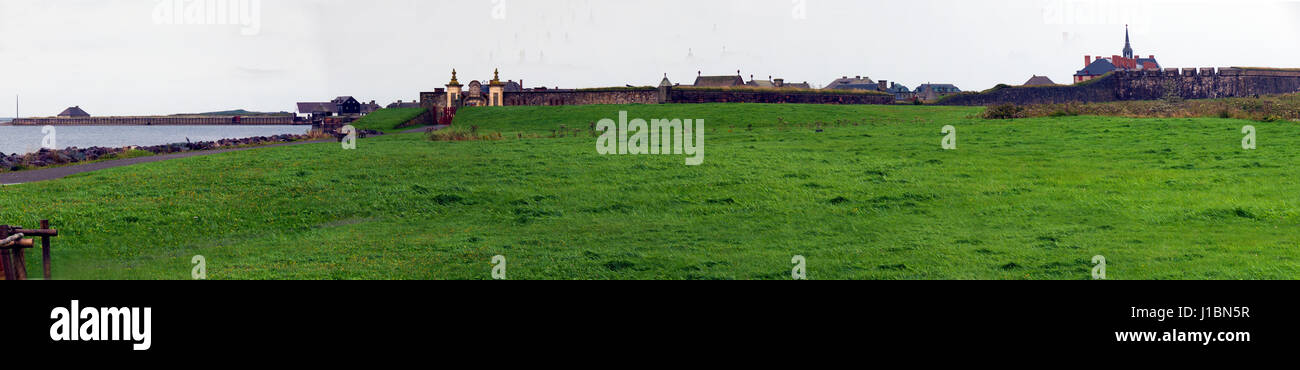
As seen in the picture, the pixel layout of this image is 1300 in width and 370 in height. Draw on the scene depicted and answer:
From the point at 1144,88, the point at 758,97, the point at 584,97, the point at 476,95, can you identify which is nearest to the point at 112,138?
the point at 476,95

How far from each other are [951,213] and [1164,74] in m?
74.6

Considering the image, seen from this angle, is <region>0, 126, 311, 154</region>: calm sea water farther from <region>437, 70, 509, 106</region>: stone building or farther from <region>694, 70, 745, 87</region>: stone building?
<region>694, 70, 745, 87</region>: stone building

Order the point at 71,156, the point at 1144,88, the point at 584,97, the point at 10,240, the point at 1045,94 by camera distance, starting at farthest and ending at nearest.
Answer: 1. the point at 1144,88
2. the point at 1045,94
3. the point at 584,97
4. the point at 71,156
5. the point at 10,240

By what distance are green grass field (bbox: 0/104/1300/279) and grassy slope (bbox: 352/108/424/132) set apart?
116ft

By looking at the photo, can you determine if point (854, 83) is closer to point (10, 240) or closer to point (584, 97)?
point (584, 97)

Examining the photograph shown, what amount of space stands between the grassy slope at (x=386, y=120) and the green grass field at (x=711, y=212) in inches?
1391

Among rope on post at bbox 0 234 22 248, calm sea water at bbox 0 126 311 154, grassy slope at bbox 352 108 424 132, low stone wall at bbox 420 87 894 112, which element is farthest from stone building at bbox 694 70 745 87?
rope on post at bbox 0 234 22 248

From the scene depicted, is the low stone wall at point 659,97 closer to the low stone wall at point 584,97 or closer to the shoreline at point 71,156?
the low stone wall at point 584,97

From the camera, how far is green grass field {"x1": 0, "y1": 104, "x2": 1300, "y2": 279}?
1540 centimetres

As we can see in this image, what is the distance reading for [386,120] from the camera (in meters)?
73.8

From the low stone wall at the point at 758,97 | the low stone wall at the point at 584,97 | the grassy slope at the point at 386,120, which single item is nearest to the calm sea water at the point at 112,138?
the grassy slope at the point at 386,120

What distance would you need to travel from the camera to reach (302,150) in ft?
127

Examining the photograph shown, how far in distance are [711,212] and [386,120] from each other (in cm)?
5727
